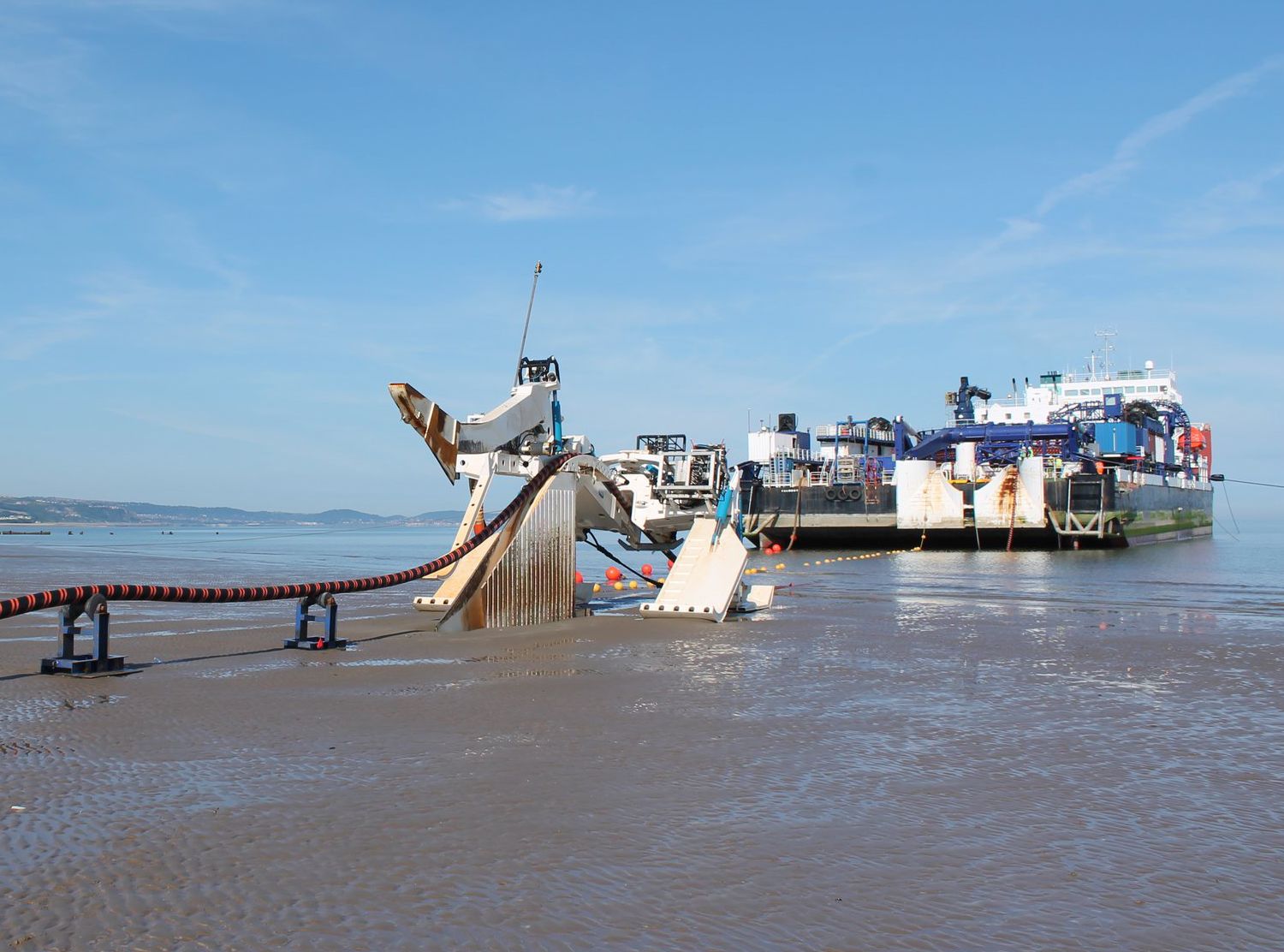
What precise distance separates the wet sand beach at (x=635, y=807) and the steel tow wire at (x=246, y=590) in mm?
759

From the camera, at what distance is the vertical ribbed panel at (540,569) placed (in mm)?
15750

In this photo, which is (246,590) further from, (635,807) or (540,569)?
(635,807)

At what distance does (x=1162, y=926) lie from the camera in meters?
4.63

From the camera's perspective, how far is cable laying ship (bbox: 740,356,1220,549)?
170 feet

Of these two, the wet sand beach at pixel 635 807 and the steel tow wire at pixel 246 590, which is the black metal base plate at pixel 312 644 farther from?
the wet sand beach at pixel 635 807

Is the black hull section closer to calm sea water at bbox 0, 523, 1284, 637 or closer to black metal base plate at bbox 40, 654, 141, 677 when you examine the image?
calm sea water at bbox 0, 523, 1284, 637

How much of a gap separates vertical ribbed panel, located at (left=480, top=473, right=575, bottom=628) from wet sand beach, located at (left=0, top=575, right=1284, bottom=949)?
3.57m

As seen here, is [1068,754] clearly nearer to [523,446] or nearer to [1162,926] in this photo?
[1162,926]

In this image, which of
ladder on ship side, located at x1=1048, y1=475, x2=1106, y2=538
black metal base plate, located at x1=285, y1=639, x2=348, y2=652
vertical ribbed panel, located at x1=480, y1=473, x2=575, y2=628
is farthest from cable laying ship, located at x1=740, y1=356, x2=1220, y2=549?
black metal base plate, located at x1=285, y1=639, x2=348, y2=652

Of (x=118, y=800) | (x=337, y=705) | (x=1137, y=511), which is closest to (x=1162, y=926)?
(x=118, y=800)

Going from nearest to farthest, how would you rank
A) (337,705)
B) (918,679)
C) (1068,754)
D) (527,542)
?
(1068,754)
(337,705)
(918,679)
(527,542)

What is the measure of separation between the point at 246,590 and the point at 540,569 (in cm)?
494

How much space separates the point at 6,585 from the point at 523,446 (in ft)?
44.4

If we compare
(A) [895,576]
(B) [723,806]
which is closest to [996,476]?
(A) [895,576]
